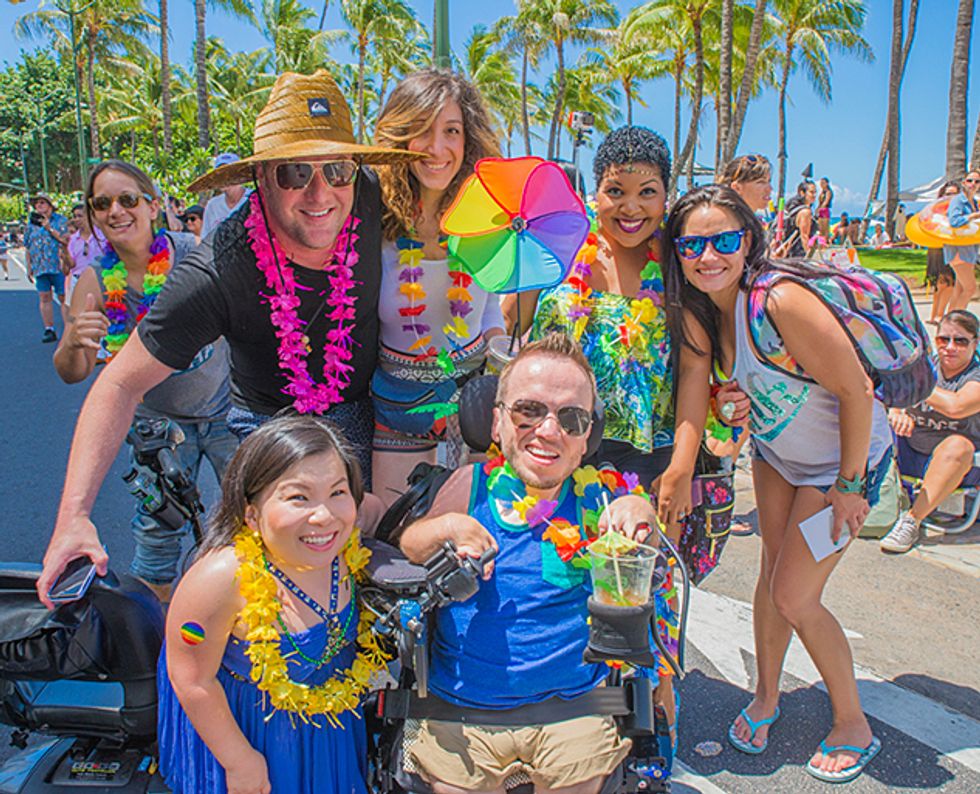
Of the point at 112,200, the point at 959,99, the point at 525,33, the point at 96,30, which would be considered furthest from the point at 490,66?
the point at 112,200

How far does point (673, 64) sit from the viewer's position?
1377 inches

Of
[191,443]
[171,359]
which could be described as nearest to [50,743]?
[171,359]

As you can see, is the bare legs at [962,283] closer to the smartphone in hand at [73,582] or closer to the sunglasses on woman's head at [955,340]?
the sunglasses on woman's head at [955,340]

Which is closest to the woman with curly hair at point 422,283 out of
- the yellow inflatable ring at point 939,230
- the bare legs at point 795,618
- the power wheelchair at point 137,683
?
the power wheelchair at point 137,683

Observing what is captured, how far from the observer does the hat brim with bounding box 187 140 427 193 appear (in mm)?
2109

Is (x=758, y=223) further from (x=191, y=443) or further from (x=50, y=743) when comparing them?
(x=50, y=743)

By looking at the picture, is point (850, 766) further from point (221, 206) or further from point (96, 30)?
point (96, 30)

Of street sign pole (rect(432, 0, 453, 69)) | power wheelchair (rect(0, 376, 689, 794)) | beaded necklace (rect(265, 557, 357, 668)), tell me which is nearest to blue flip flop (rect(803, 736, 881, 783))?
power wheelchair (rect(0, 376, 689, 794))

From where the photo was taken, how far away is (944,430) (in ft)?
15.1

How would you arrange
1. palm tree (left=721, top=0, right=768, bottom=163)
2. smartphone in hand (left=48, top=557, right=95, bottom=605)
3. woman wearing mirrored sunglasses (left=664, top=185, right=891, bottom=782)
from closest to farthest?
smartphone in hand (left=48, top=557, right=95, bottom=605), woman wearing mirrored sunglasses (left=664, top=185, right=891, bottom=782), palm tree (left=721, top=0, right=768, bottom=163)

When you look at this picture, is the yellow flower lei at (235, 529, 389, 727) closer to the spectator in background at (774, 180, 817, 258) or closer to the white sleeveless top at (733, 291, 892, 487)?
the white sleeveless top at (733, 291, 892, 487)

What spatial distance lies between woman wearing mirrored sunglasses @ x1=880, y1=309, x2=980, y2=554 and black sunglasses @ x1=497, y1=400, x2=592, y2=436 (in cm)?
318

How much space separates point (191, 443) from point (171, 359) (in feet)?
4.08

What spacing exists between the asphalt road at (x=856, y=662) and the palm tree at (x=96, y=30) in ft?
98.5
